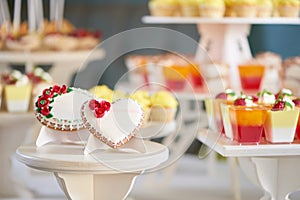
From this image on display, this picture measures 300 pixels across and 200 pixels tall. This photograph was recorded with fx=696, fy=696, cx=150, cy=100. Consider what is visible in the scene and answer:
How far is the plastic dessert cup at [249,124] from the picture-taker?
257 centimetres

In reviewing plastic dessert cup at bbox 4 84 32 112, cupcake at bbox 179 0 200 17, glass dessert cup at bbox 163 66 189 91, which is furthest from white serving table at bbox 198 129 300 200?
cupcake at bbox 179 0 200 17

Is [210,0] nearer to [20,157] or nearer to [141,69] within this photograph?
[141,69]

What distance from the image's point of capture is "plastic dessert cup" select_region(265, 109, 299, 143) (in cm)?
256

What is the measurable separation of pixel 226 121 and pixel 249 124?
0.14 metres

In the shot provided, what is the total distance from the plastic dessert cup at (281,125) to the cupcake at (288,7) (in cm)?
177

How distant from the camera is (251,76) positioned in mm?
4000

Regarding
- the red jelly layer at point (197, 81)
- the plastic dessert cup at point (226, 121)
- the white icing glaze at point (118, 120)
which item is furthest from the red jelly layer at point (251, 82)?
the white icing glaze at point (118, 120)

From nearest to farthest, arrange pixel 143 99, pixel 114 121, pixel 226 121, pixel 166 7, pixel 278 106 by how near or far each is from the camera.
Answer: pixel 114 121 → pixel 278 106 → pixel 226 121 → pixel 143 99 → pixel 166 7

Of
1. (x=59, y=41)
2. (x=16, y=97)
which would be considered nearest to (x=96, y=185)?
(x=16, y=97)

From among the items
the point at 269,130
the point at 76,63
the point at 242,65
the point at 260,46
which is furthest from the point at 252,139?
the point at 260,46

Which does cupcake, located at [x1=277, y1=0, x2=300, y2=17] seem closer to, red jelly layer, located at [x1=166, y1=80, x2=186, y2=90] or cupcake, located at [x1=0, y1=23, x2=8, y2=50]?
red jelly layer, located at [x1=166, y1=80, x2=186, y2=90]

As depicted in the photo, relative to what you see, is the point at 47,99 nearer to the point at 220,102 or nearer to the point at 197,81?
the point at 220,102

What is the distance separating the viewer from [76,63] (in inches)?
202

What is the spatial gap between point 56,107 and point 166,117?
0.98 metres
